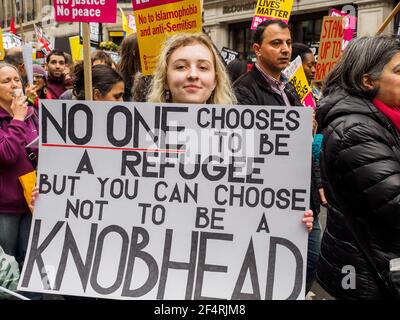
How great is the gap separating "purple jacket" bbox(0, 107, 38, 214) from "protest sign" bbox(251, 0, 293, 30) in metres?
4.66

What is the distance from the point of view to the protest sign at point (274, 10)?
24.6ft

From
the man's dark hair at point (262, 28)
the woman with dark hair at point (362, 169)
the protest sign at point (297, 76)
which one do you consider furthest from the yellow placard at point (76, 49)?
the woman with dark hair at point (362, 169)

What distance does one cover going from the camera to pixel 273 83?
391 centimetres

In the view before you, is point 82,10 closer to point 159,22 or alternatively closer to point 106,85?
point 106,85

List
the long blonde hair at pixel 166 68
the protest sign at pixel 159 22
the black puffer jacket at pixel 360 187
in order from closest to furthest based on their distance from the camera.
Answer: the black puffer jacket at pixel 360 187
the long blonde hair at pixel 166 68
the protest sign at pixel 159 22

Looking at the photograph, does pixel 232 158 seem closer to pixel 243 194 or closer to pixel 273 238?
pixel 243 194

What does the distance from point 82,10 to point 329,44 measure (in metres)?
3.79

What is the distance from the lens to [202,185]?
90.1 inches

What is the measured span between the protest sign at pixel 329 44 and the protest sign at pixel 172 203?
14.4 ft

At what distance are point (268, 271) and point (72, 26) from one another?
36280mm

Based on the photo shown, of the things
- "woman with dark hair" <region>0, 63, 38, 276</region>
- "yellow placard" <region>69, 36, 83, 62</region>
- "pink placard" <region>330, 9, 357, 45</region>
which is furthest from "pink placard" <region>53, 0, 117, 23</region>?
"yellow placard" <region>69, 36, 83, 62</region>

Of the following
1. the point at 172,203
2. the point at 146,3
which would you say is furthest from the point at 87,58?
the point at 146,3

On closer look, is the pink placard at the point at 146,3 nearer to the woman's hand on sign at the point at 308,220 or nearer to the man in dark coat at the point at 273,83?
the man in dark coat at the point at 273,83
